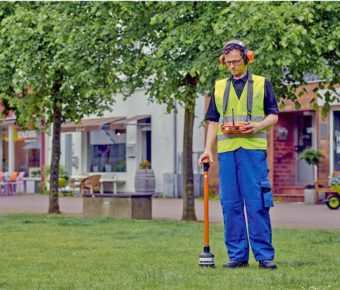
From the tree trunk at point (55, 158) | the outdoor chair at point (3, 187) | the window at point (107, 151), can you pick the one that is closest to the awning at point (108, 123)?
the window at point (107, 151)

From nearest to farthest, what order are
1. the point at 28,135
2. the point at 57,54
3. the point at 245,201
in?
1. the point at 245,201
2. the point at 57,54
3. the point at 28,135

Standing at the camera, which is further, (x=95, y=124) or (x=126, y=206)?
(x=95, y=124)

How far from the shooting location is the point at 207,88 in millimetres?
18047

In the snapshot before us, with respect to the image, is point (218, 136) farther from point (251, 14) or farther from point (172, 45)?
point (172, 45)

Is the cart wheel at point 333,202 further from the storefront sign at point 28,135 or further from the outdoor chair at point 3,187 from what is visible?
the storefront sign at point 28,135

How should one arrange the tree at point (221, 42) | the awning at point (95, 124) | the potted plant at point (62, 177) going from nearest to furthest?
the tree at point (221, 42), the awning at point (95, 124), the potted plant at point (62, 177)

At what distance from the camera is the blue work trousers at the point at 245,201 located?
372 inches

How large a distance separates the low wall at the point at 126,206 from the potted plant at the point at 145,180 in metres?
14.9

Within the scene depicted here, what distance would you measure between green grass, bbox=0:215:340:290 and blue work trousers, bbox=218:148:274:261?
226mm

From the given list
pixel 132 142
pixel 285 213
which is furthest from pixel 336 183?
pixel 132 142

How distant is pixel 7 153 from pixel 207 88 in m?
32.8

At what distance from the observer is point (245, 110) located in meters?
9.47

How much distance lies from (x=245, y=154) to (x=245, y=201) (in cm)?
42

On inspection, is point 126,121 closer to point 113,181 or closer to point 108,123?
point 108,123
